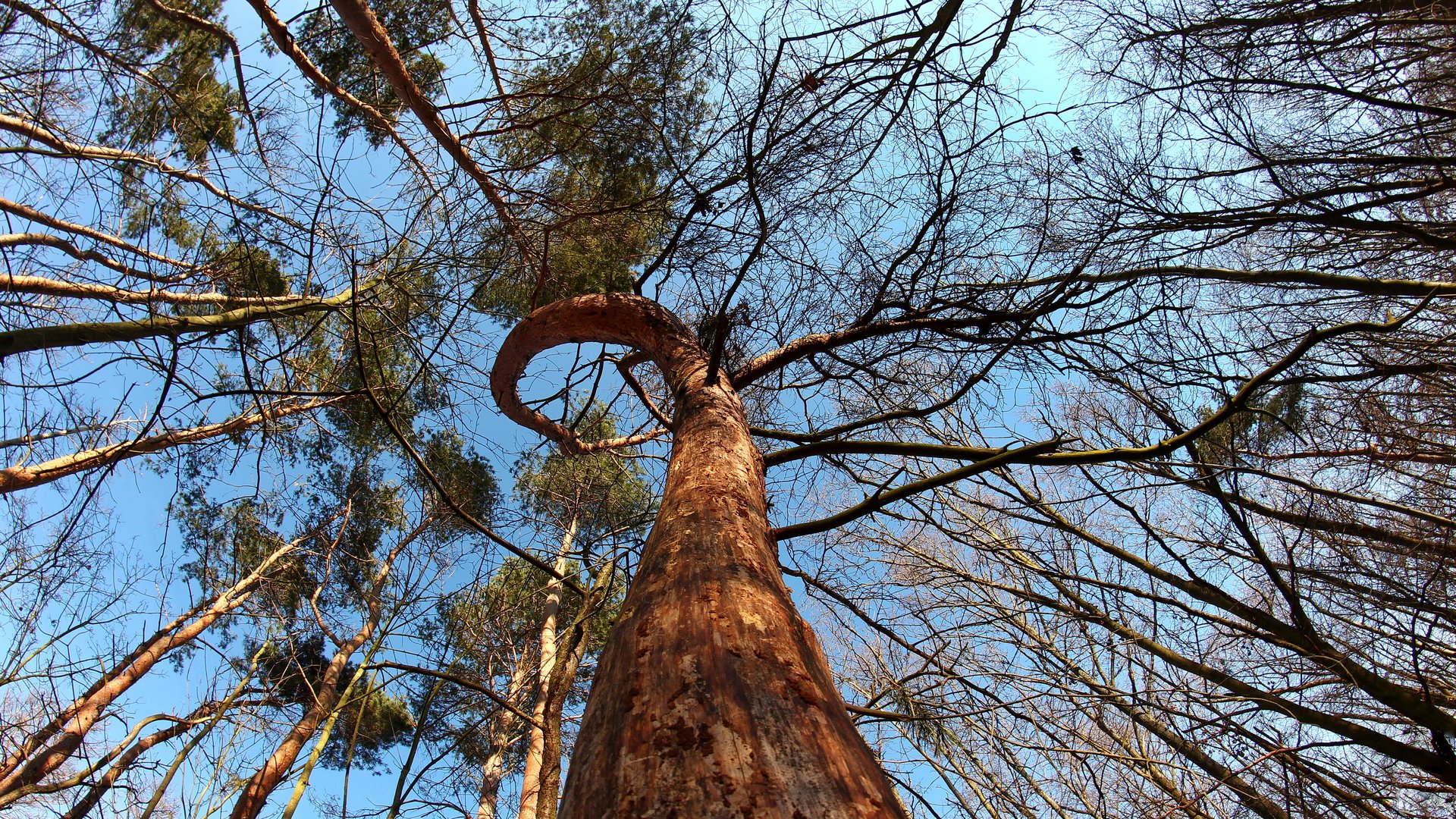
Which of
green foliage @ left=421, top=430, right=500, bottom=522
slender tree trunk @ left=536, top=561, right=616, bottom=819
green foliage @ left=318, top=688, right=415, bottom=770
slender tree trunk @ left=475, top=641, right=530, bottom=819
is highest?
green foliage @ left=421, top=430, right=500, bottom=522

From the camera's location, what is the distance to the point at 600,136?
3525 millimetres

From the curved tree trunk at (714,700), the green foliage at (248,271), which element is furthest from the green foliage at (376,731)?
the curved tree trunk at (714,700)

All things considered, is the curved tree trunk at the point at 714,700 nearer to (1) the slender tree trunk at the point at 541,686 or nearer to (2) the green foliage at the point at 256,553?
(1) the slender tree trunk at the point at 541,686

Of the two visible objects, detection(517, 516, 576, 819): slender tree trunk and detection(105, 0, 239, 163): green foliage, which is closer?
detection(105, 0, 239, 163): green foliage

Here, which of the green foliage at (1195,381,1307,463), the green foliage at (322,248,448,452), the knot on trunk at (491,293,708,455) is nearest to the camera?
the knot on trunk at (491,293,708,455)

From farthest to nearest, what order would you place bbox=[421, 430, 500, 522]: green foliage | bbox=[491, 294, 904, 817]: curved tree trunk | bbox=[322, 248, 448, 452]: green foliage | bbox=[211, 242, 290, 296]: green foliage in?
bbox=[421, 430, 500, 522]: green foliage
bbox=[322, 248, 448, 452]: green foliage
bbox=[211, 242, 290, 296]: green foliage
bbox=[491, 294, 904, 817]: curved tree trunk

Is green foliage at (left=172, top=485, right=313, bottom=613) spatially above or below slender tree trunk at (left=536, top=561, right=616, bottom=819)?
above

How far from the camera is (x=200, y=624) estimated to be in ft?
22.0

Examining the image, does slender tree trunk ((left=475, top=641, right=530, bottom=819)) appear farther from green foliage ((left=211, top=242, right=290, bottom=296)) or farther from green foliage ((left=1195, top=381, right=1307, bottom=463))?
green foliage ((left=1195, top=381, right=1307, bottom=463))

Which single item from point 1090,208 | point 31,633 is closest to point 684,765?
point 1090,208

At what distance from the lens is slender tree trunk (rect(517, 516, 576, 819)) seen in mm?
3773

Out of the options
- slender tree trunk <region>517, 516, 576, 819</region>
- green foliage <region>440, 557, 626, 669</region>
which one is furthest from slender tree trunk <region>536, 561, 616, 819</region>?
slender tree trunk <region>517, 516, 576, 819</region>

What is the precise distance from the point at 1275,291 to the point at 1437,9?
1.19 metres

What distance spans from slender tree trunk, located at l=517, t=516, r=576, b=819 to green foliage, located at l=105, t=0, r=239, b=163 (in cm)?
265
